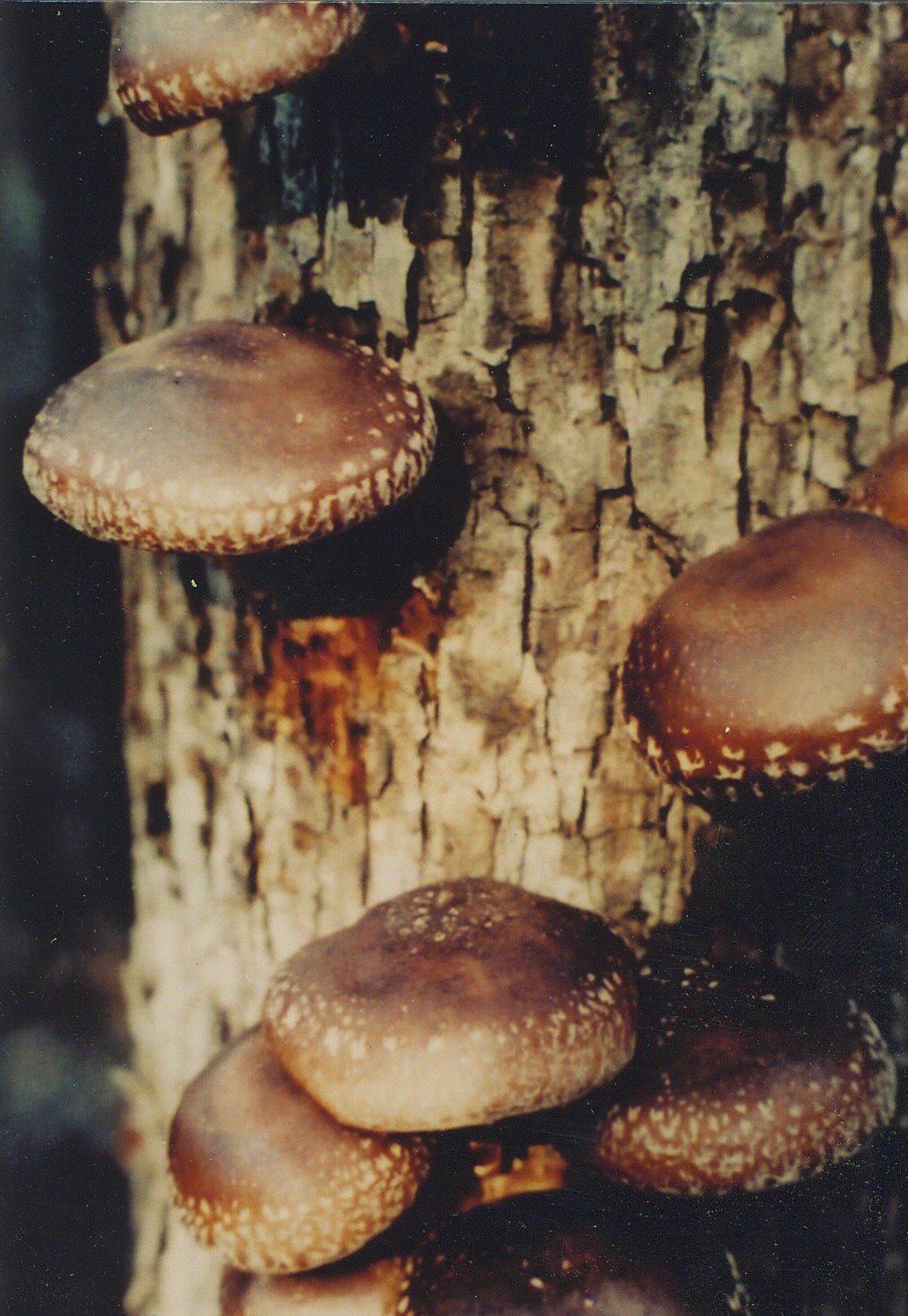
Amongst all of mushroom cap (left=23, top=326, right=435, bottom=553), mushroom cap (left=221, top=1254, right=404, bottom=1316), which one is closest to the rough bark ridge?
mushroom cap (left=23, top=326, right=435, bottom=553)

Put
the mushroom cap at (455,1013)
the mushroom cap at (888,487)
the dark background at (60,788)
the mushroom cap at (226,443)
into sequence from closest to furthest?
the mushroom cap at (455,1013) → the mushroom cap at (226,443) → the mushroom cap at (888,487) → the dark background at (60,788)

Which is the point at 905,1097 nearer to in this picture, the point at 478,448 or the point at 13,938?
the point at 478,448

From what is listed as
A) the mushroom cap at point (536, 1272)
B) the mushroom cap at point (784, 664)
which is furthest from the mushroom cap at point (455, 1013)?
the mushroom cap at point (536, 1272)

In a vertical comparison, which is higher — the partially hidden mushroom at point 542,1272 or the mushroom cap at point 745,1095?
the mushroom cap at point 745,1095

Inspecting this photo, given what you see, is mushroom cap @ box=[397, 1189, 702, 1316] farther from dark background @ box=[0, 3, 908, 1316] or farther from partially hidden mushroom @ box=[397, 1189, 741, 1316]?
dark background @ box=[0, 3, 908, 1316]

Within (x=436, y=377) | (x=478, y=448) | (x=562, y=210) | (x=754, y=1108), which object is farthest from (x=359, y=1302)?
(x=562, y=210)

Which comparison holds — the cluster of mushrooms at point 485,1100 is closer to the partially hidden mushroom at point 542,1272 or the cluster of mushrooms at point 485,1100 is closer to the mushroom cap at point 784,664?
the partially hidden mushroom at point 542,1272

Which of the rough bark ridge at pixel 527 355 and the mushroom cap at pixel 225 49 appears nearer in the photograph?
the mushroom cap at pixel 225 49
